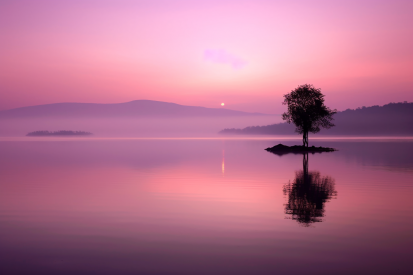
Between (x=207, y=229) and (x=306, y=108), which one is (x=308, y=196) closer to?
(x=207, y=229)

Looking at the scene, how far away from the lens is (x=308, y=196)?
25.8 meters

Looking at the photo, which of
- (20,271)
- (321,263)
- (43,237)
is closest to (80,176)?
(43,237)

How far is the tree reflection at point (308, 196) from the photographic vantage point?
19750mm

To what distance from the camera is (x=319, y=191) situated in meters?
28.1

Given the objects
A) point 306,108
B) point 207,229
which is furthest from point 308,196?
point 306,108

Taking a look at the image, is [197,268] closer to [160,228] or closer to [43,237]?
[160,228]

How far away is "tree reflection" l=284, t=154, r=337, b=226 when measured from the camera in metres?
19.8

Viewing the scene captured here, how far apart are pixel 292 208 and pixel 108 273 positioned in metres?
12.7

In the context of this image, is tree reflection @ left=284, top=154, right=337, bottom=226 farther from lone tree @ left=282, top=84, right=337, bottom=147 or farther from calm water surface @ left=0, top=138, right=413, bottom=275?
lone tree @ left=282, top=84, right=337, bottom=147

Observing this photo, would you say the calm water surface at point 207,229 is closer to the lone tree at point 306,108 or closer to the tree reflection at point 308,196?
the tree reflection at point 308,196

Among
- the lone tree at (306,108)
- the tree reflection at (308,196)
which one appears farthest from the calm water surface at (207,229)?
the lone tree at (306,108)

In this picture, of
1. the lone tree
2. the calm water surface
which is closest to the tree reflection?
the calm water surface

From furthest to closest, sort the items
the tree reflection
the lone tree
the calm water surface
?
1. the lone tree
2. the tree reflection
3. the calm water surface

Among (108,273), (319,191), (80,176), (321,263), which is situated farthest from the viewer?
(80,176)
